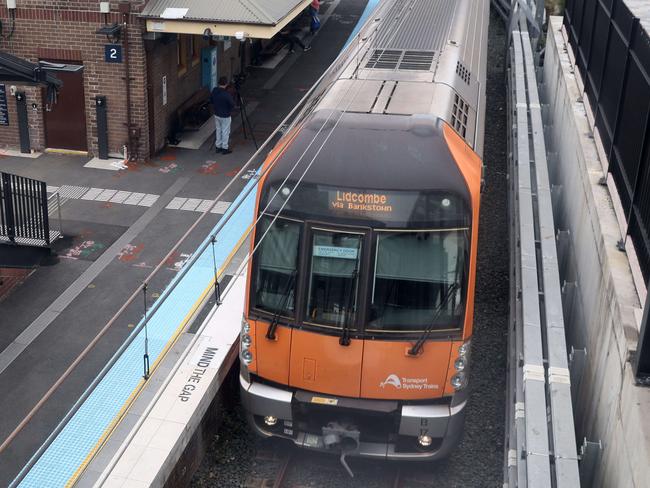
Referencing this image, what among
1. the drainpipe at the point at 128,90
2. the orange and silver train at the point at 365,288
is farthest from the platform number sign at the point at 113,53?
the orange and silver train at the point at 365,288

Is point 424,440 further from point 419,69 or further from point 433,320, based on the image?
point 419,69

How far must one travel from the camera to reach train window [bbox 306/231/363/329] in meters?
7.78

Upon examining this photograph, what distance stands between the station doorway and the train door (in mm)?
10823

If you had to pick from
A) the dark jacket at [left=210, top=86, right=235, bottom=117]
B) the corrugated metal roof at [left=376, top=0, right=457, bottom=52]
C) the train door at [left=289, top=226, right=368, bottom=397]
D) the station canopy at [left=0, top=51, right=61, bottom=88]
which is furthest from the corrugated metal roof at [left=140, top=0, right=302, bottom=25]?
the train door at [left=289, top=226, right=368, bottom=397]

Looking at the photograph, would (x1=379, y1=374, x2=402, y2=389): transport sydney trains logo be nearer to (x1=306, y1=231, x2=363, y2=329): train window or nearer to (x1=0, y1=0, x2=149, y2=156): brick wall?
(x1=306, y1=231, x2=363, y2=329): train window

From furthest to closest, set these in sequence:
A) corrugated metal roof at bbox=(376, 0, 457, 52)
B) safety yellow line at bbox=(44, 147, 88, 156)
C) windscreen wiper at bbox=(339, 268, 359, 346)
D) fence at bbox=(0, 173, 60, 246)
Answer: safety yellow line at bbox=(44, 147, 88, 156)
fence at bbox=(0, 173, 60, 246)
corrugated metal roof at bbox=(376, 0, 457, 52)
windscreen wiper at bbox=(339, 268, 359, 346)

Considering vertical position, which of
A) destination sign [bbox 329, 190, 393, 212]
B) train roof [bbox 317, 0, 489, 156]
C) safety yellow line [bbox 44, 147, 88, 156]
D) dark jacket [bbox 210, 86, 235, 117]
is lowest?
safety yellow line [bbox 44, 147, 88, 156]

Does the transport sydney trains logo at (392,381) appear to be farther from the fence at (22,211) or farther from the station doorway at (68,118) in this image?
the station doorway at (68,118)

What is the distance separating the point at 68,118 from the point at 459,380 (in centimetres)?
1198

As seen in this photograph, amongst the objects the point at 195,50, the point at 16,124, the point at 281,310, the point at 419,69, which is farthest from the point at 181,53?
the point at 281,310

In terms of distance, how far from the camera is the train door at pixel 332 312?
778cm

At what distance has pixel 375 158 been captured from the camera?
782 cm

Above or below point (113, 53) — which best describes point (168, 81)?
below

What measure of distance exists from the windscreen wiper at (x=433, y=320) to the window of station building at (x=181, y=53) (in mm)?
12181
